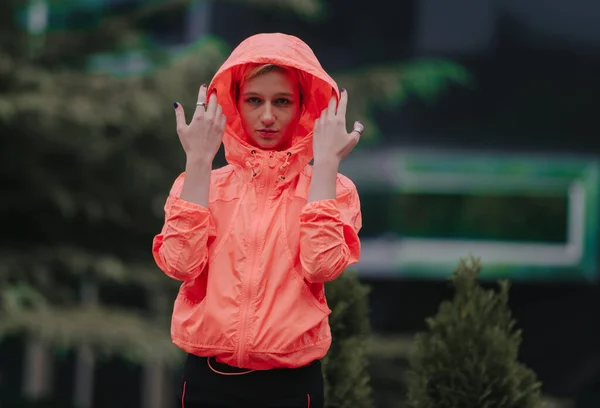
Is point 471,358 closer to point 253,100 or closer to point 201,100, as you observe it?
point 253,100

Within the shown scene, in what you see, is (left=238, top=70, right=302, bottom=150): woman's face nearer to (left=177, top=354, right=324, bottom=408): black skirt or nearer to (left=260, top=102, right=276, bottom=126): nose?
(left=260, top=102, right=276, bottom=126): nose

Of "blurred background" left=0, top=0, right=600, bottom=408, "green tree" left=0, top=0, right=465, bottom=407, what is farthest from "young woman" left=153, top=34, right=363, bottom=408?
"blurred background" left=0, top=0, right=600, bottom=408

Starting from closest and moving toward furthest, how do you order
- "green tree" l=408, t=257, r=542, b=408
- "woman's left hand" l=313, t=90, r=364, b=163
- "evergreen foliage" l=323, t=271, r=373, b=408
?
"woman's left hand" l=313, t=90, r=364, b=163 → "green tree" l=408, t=257, r=542, b=408 → "evergreen foliage" l=323, t=271, r=373, b=408

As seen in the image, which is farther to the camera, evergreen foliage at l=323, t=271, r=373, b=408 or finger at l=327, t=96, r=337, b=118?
evergreen foliage at l=323, t=271, r=373, b=408

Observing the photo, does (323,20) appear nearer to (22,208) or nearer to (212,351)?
(22,208)

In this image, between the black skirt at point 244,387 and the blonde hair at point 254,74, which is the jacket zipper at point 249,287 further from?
the blonde hair at point 254,74

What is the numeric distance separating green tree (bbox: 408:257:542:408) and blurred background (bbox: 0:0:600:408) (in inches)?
123

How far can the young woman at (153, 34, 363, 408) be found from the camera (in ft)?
8.68

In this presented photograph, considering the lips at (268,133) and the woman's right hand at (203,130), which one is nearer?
the woman's right hand at (203,130)

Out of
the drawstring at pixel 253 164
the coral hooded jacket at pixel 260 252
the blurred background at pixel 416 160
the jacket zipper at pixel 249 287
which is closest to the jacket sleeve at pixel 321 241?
the coral hooded jacket at pixel 260 252

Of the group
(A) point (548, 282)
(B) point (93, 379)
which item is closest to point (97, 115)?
(B) point (93, 379)

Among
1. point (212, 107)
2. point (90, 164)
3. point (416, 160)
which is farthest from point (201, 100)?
point (416, 160)

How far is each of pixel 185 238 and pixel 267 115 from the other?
44 centimetres

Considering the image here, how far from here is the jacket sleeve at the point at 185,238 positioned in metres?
2.63
